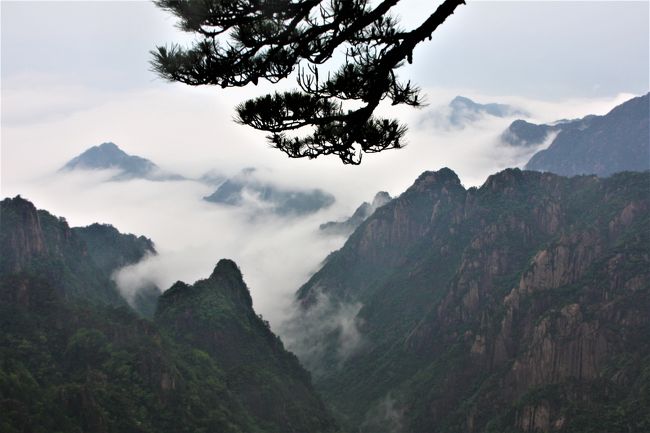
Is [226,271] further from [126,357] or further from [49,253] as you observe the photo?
[126,357]

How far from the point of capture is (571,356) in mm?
86688

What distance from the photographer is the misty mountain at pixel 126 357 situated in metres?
50.9

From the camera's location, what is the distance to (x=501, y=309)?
358 feet

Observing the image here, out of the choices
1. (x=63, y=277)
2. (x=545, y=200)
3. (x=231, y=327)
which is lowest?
(x=231, y=327)

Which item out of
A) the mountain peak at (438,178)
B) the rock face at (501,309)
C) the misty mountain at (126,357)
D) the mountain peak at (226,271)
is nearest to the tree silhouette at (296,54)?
the misty mountain at (126,357)

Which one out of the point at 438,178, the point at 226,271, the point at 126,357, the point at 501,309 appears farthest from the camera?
the point at 438,178

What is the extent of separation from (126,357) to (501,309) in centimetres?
6927

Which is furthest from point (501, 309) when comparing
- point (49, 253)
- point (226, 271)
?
point (49, 253)

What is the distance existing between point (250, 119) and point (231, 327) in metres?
85.9

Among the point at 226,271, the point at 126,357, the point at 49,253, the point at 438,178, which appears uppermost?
the point at 438,178

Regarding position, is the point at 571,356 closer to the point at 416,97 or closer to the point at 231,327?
the point at 231,327

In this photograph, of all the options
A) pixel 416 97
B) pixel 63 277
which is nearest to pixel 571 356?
pixel 63 277

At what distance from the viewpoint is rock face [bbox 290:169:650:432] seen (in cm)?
7991

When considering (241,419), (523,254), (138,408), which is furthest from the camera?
(523,254)
